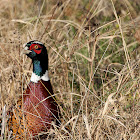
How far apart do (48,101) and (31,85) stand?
0.83 ft

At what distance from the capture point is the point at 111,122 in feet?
9.04

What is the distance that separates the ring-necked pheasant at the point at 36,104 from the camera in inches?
112

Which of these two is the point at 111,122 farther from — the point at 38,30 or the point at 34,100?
the point at 38,30

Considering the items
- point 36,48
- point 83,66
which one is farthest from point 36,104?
point 83,66

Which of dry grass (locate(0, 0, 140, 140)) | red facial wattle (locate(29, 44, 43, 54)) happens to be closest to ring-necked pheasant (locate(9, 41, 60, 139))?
red facial wattle (locate(29, 44, 43, 54))

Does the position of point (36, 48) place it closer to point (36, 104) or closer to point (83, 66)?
point (36, 104)

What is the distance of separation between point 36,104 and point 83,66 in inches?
48.0

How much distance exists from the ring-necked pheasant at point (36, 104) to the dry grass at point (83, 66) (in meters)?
0.11

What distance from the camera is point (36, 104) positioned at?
9.64ft

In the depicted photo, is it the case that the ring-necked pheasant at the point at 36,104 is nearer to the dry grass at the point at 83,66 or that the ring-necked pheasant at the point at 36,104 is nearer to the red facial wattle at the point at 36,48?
the red facial wattle at the point at 36,48

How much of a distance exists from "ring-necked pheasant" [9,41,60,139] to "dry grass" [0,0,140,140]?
0.11 metres

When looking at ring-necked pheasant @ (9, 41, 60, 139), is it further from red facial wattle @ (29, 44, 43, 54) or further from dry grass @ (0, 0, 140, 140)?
dry grass @ (0, 0, 140, 140)

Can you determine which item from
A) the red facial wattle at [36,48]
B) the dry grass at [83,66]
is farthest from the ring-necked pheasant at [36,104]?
the dry grass at [83,66]

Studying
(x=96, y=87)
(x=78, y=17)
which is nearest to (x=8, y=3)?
(x=78, y=17)
